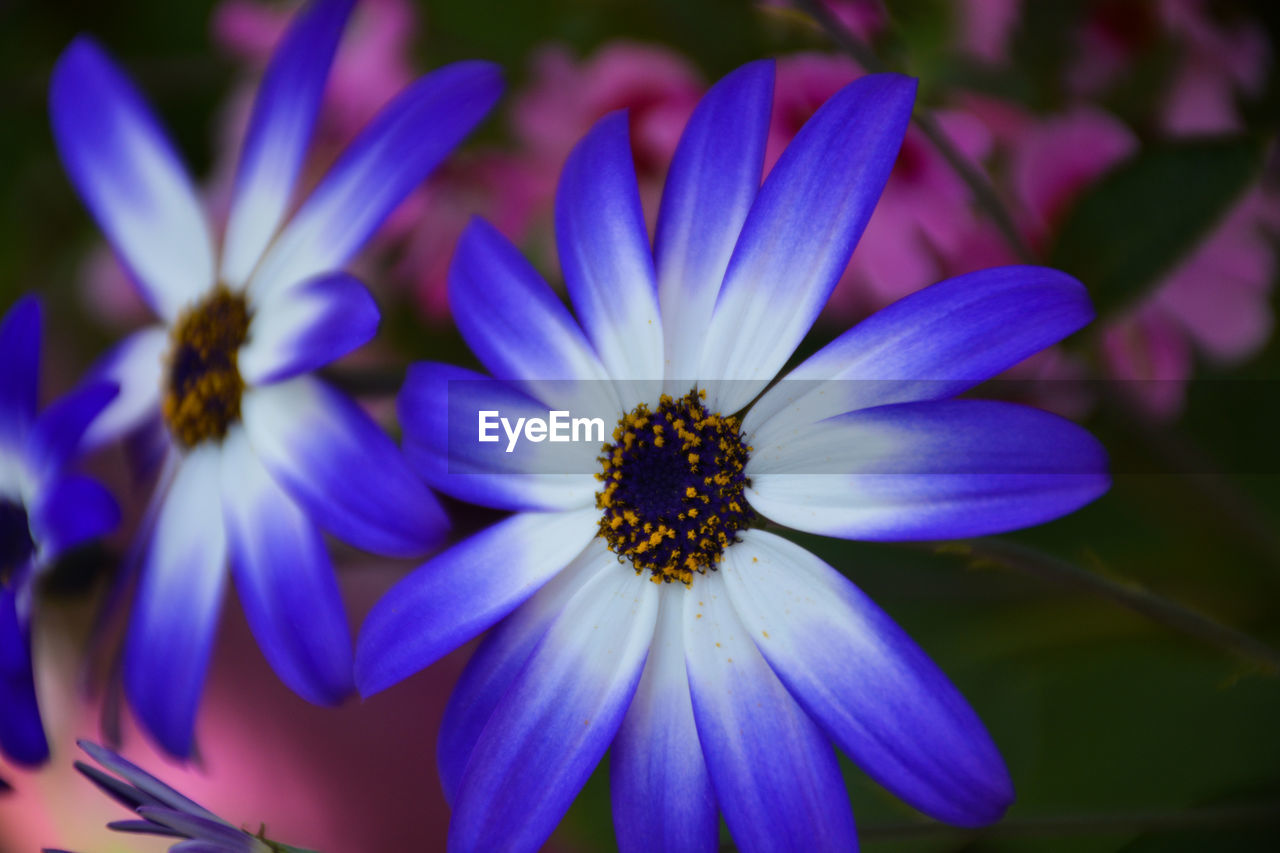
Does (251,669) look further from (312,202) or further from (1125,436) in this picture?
(1125,436)

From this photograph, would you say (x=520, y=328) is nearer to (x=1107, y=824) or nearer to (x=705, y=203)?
(x=705, y=203)

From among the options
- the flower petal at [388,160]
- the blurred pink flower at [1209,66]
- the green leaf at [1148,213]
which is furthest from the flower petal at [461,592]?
the blurred pink flower at [1209,66]

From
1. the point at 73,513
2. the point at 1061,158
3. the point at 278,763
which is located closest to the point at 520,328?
the point at 73,513

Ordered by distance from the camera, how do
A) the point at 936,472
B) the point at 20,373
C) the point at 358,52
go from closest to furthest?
1. the point at 936,472
2. the point at 20,373
3. the point at 358,52

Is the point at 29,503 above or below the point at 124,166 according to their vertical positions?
below

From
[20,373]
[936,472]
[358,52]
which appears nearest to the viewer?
[936,472]

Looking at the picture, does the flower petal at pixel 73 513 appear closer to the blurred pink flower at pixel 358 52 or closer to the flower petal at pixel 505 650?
the flower petal at pixel 505 650

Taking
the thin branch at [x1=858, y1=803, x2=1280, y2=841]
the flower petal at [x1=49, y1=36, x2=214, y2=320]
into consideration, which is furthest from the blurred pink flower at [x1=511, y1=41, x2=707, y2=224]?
the thin branch at [x1=858, y1=803, x2=1280, y2=841]
